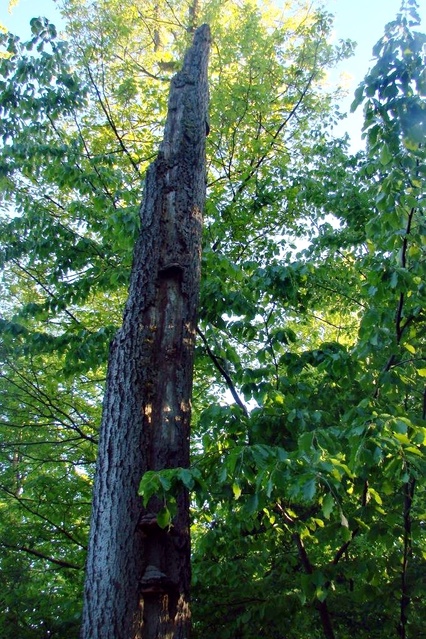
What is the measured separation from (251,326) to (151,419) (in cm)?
146

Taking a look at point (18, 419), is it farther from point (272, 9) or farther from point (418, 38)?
point (272, 9)

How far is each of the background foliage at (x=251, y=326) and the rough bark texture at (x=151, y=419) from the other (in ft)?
0.83

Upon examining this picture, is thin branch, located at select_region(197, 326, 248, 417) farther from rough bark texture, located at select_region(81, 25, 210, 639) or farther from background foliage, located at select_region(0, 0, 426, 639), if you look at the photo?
rough bark texture, located at select_region(81, 25, 210, 639)

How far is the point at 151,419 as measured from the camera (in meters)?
2.89

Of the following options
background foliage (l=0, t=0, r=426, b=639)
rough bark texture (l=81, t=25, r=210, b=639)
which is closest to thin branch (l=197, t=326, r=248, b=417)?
background foliage (l=0, t=0, r=426, b=639)

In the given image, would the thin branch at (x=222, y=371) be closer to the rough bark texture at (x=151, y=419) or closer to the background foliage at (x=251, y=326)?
the background foliage at (x=251, y=326)

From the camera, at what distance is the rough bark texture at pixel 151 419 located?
242 centimetres

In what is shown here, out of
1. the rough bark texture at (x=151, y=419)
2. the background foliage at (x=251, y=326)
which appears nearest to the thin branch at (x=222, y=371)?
the background foliage at (x=251, y=326)

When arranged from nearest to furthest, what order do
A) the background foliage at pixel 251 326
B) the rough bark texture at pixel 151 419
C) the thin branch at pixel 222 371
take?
the rough bark texture at pixel 151 419 < the background foliage at pixel 251 326 < the thin branch at pixel 222 371

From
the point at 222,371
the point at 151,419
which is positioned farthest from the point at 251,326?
the point at 151,419

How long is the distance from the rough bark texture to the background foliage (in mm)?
252

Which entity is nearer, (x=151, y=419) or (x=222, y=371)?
(x=151, y=419)

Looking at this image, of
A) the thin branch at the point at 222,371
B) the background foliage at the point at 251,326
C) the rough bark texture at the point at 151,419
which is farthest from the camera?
the thin branch at the point at 222,371

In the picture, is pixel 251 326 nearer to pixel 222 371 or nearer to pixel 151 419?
pixel 222 371
